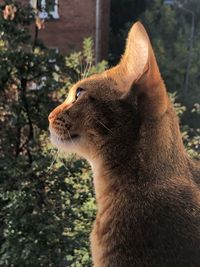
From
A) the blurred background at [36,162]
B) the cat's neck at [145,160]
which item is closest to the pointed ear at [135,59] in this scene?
the cat's neck at [145,160]

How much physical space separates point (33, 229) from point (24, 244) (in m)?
0.11

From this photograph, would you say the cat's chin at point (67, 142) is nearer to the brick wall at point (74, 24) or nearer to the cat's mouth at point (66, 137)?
the cat's mouth at point (66, 137)

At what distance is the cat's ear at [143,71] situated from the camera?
4.14 feet

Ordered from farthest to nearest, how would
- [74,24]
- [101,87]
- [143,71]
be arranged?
[74,24]
[101,87]
[143,71]

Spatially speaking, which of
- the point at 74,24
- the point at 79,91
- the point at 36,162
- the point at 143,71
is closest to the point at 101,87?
the point at 79,91

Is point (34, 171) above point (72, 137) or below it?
below

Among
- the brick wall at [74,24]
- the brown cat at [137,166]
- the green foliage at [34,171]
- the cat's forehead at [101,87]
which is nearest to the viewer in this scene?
the brown cat at [137,166]

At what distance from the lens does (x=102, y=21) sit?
1273 centimetres

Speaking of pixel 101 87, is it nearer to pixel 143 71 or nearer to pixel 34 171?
pixel 143 71

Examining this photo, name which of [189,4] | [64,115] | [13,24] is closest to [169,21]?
[189,4]

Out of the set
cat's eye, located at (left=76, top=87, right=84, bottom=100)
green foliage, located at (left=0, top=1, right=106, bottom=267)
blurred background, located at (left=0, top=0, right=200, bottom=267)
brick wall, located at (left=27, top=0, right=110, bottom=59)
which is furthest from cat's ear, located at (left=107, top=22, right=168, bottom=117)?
brick wall, located at (left=27, top=0, right=110, bottom=59)

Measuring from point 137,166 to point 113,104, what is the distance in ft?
0.56

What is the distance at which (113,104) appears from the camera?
4.48 ft

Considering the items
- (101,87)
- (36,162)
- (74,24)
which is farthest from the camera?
(74,24)
